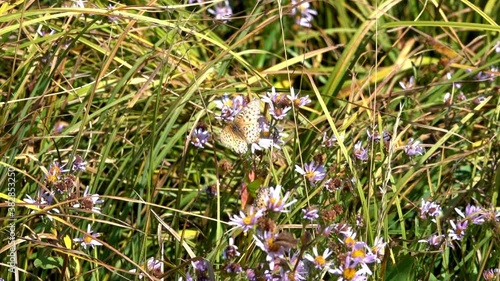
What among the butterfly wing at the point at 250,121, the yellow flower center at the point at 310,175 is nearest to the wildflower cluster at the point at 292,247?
the yellow flower center at the point at 310,175

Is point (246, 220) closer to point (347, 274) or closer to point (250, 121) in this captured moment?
point (347, 274)

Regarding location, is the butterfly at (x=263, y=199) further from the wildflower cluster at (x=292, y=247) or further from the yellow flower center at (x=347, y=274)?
the yellow flower center at (x=347, y=274)

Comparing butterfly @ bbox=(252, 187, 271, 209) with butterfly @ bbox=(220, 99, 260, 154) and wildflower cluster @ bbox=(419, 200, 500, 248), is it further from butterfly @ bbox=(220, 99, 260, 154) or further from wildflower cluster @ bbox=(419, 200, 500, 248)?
wildflower cluster @ bbox=(419, 200, 500, 248)

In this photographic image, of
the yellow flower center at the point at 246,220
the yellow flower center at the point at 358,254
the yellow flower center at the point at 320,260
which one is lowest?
the yellow flower center at the point at 320,260

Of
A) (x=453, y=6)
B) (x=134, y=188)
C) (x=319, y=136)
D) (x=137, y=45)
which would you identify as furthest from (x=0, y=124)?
(x=453, y=6)

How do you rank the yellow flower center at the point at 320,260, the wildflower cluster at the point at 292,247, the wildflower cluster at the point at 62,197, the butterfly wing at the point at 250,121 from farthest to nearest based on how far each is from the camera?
the butterfly wing at the point at 250,121 < the wildflower cluster at the point at 62,197 < the yellow flower center at the point at 320,260 < the wildflower cluster at the point at 292,247

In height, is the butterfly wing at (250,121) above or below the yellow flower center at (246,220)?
below

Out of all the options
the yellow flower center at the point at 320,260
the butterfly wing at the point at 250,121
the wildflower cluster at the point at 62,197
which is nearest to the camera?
the yellow flower center at the point at 320,260

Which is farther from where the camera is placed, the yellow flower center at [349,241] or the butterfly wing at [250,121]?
the butterfly wing at [250,121]
